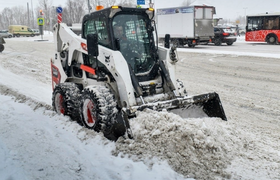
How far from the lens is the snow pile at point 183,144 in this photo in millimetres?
3906

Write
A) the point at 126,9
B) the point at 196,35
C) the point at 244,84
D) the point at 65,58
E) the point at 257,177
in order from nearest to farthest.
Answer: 1. the point at 257,177
2. the point at 126,9
3. the point at 65,58
4. the point at 244,84
5. the point at 196,35

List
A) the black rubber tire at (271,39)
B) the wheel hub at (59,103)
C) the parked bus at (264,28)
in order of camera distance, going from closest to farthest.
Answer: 1. the wheel hub at (59,103)
2. the parked bus at (264,28)
3. the black rubber tire at (271,39)

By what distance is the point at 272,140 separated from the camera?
4945 mm

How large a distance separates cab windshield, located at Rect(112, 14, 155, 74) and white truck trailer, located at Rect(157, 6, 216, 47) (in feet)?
52.7

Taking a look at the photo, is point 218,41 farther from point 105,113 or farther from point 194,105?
point 105,113

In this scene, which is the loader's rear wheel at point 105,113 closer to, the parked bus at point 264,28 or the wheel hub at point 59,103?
the wheel hub at point 59,103

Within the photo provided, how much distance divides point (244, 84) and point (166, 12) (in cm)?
1591

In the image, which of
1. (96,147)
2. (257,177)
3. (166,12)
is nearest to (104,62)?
(96,147)

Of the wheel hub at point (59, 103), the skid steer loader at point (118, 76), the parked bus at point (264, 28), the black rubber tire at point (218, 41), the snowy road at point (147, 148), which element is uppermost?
the parked bus at point (264, 28)

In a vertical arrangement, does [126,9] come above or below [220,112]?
above

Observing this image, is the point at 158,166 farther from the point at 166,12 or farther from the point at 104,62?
the point at 166,12

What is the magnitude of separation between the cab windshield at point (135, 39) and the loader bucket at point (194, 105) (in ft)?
3.21

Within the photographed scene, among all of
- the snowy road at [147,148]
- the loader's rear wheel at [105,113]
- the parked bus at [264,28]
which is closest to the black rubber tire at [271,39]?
the parked bus at [264,28]

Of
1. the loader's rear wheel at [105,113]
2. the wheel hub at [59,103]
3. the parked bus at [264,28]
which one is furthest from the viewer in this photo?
the parked bus at [264,28]
